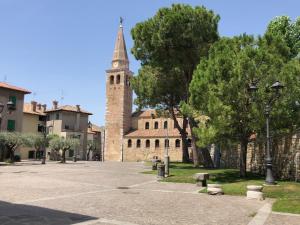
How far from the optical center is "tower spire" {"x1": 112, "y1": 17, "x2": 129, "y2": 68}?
6894 centimetres

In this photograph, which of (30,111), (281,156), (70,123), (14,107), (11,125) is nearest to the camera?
(281,156)

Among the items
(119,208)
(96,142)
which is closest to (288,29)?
(119,208)

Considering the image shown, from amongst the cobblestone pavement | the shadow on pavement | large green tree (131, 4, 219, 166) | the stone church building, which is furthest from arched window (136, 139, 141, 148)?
the shadow on pavement

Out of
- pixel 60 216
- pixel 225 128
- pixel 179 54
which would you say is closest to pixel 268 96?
pixel 225 128

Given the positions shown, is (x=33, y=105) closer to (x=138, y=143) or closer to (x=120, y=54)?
(x=120, y=54)

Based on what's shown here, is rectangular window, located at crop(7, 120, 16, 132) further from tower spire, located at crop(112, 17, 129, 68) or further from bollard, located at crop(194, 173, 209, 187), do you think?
bollard, located at crop(194, 173, 209, 187)

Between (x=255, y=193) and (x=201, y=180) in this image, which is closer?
(x=255, y=193)

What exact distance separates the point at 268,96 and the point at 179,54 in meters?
11.7

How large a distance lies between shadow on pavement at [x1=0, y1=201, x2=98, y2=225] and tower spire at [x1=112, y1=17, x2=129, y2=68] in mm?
59538

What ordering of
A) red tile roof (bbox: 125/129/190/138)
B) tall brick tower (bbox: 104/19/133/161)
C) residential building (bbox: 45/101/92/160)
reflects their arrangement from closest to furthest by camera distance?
red tile roof (bbox: 125/129/190/138)
residential building (bbox: 45/101/92/160)
tall brick tower (bbox: 104/19/133/161)

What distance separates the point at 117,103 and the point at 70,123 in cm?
1022

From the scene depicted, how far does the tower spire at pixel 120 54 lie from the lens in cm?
6894

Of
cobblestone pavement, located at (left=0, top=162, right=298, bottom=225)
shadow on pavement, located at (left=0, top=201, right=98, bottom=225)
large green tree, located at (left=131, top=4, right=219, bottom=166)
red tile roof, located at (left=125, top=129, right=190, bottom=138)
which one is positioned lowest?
cobblestone pavement, located at (left=0, top=162, right=298, bottom=225)

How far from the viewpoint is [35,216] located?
9203 millimetres
